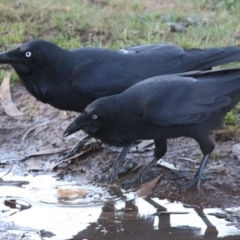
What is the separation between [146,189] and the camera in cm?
636

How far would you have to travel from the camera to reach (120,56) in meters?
6.99

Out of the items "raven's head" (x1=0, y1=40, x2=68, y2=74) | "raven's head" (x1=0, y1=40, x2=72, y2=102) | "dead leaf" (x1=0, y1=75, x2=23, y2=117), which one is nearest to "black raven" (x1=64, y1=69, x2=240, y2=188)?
"raven's head" (x1=0, y1=40, x2=72, y2=102)

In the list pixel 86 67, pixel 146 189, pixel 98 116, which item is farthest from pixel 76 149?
pixel 98 116

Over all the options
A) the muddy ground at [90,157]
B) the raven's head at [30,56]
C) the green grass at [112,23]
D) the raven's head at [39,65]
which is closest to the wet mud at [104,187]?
the muddy ground at [90,157]

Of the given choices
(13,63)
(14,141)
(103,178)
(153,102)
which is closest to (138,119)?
(153,102)

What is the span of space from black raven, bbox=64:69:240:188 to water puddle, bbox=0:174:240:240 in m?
0.46

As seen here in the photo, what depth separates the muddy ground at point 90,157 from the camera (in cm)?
632

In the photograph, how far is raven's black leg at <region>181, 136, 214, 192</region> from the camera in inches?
248

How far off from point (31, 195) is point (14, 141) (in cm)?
125

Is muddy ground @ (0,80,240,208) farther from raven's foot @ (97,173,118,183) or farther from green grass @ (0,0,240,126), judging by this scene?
green grass @ (0,0,240,126)

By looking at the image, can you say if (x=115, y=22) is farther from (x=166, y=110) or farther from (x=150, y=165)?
(x=166, y=110)

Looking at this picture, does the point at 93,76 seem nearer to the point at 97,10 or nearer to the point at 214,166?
the point at 214,166

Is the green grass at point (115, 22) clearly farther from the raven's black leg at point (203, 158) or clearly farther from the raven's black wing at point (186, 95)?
the raven's black leg at point (203, 158)

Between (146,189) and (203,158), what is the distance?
535mm
